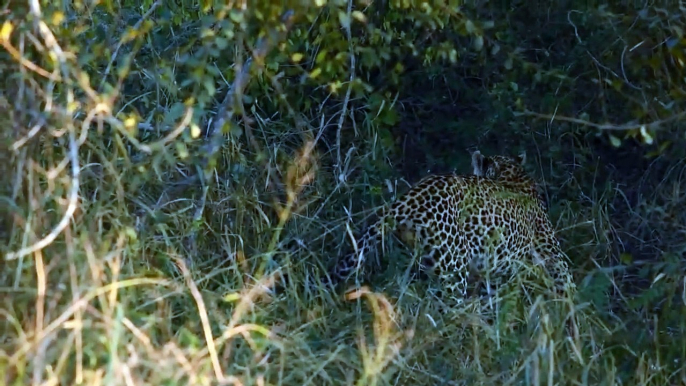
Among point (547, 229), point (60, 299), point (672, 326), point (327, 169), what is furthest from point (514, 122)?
point (60, 299)

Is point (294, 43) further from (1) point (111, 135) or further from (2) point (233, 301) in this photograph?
(2) point (233, 301)

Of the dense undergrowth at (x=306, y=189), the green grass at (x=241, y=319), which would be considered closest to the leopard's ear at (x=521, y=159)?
the dense undergrowth at (x=306, y=189)

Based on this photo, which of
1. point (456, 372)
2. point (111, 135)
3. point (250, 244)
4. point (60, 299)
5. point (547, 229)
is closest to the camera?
point (60, 299)

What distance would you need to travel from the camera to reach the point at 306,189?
4.87m

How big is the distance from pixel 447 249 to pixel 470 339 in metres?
0.97

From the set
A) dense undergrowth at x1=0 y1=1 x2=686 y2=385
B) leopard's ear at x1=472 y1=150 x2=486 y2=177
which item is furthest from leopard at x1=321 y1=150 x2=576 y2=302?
dense undergrowth at x1=0 y1=1 x2=686 y2=385

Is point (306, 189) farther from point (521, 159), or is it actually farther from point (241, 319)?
point (241, 319)

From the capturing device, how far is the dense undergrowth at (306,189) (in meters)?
3.05

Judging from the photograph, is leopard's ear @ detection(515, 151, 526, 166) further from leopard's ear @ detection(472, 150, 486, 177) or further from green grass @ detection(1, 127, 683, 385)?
green grass @ detection(1, 127, 683, 385)

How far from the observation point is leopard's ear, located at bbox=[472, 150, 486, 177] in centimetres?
521

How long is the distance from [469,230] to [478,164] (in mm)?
629

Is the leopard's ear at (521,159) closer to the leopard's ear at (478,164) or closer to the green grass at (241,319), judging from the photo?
the leopard's ear at (478,164)

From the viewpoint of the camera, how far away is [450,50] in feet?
12.2

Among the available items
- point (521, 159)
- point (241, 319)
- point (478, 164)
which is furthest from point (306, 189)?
point (241, 319)
